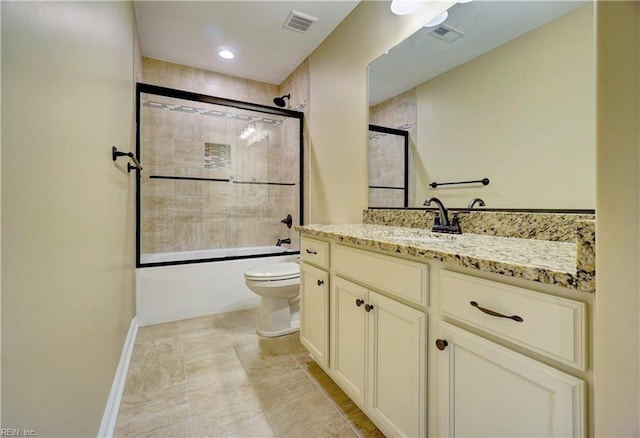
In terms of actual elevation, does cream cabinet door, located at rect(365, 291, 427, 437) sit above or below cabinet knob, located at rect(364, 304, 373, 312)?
below

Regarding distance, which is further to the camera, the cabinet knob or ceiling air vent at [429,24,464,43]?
ceiling air vent at [429,24,464,43]

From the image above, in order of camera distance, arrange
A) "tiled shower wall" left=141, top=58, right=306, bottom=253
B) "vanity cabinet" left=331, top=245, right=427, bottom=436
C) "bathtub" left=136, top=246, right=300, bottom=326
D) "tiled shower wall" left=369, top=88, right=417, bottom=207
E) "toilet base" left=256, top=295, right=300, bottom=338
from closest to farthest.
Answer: "vanity cabinet" left=331, top=245, right=427, bottom=436, "tiled shower wall" left=369, top=88, right=417, bottom=207, "toilet base" left=256, top=295, right=300, bottom=338, "bathtub" left=136, top=246, right=300, bottom=326, "tiled shower wall" left=141, top=58, right=306, bottom=253

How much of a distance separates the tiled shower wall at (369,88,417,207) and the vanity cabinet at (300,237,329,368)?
2.08 ft

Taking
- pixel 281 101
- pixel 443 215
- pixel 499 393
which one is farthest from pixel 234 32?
pixel 499 393

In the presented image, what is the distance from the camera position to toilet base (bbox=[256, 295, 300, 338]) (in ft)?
7.09

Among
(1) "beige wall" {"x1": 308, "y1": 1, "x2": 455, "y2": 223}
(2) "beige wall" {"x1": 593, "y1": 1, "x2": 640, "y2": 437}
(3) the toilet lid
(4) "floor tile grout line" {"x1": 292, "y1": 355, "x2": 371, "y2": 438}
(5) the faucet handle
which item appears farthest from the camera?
(3) the toilet lid

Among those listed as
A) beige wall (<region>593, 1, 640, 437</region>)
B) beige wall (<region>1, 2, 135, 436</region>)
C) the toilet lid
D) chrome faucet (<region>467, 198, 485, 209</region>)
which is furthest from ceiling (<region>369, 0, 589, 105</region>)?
beige wall (<region>1, 2, 135, 436</region>)

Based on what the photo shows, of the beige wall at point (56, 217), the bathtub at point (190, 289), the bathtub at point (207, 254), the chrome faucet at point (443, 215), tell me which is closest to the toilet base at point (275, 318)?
the bathtub at point (190, 289)

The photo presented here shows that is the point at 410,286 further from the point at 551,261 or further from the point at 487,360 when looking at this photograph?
the point at 551,261

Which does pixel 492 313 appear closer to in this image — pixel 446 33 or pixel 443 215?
pixel 443 215

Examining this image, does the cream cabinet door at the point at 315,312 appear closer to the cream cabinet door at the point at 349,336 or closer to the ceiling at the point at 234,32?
the cream cabinet door at the point at 349,336

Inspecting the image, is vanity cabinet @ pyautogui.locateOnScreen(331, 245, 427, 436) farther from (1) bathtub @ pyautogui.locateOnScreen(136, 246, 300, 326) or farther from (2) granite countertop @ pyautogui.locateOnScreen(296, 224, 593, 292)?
(1) bathtub @ pyautogui.locateOnScreen(136, 246, 300, 326)

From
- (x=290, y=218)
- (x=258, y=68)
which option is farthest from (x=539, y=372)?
(x=258, y=68)

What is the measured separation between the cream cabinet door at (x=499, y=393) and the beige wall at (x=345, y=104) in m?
1.39
